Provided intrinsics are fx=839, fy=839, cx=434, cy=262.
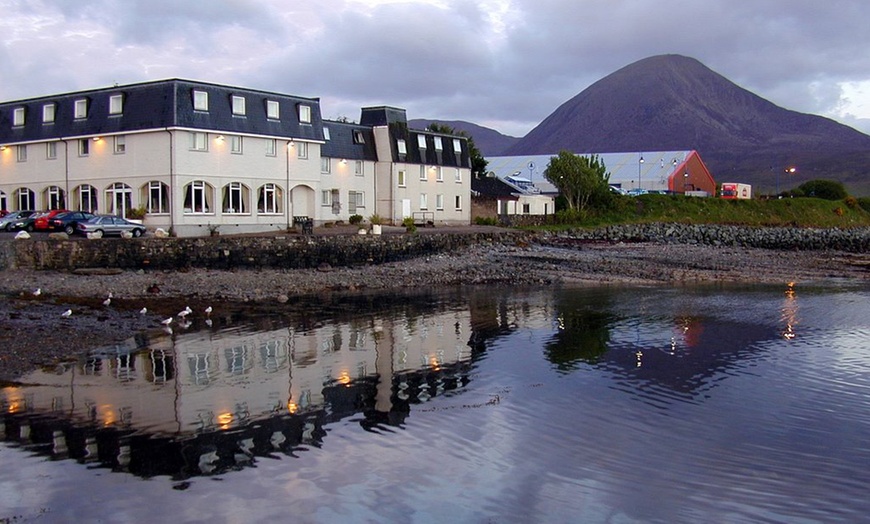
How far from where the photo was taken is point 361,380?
18.8m

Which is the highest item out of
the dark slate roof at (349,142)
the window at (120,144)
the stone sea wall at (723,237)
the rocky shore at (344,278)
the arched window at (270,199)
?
the dark slate roof at (349,142)

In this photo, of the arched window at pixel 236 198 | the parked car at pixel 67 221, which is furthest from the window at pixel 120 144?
the parked car at pixel 67 221

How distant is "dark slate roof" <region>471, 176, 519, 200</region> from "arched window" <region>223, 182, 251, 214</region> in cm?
3088

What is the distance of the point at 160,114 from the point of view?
4734cm

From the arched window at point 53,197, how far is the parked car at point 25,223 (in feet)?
16.7

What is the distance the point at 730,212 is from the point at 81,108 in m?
66.6

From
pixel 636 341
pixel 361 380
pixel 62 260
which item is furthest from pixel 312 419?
pixel 62 260

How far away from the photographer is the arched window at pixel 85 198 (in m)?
51.1

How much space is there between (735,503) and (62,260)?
3302cm

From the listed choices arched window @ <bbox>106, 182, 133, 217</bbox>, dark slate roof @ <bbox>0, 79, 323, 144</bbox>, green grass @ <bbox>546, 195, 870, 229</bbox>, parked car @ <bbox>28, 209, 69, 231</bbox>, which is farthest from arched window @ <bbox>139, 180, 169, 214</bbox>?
green grass @ <bbox>546, 195, 870, 229</bbox>

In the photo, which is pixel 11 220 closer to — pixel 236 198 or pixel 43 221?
pixel 43 221

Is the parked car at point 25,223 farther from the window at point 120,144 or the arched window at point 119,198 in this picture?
the window at point 120,144

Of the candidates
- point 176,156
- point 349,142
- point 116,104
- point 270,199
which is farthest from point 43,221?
point 349,142

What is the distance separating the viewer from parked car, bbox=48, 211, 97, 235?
43.6 metres
